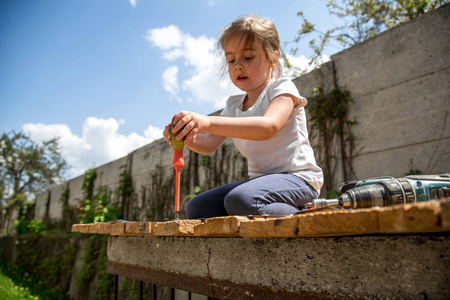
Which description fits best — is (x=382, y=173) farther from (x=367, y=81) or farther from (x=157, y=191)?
(x=157, y=191)

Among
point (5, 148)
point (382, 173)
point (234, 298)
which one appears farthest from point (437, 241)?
point (5, 148)

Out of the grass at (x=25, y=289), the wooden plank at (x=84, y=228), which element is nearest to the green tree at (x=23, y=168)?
the grass at (x=25, y=289)

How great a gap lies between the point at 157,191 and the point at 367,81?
4120mm

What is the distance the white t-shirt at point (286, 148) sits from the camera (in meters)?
1.51

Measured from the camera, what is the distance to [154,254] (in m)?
1.66

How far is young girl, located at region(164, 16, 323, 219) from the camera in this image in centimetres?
125

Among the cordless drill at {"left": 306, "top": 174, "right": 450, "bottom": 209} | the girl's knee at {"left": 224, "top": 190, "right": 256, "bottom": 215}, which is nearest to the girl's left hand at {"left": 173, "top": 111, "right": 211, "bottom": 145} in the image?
the girl's knee at {"left": 224, "top": 190, "right": 256, "bottom": 215}

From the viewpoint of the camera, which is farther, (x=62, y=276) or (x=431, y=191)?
(x=62, y=276)

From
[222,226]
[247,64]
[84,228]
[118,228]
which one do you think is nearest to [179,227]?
[222,226]

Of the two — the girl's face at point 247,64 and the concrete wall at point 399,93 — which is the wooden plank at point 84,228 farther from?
the concrete wall at point 399,93

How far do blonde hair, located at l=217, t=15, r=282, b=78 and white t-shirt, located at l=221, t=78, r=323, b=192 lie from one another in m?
0.19

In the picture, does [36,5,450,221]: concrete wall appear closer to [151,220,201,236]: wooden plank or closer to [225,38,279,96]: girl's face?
[225,38,279,96]: girl's face

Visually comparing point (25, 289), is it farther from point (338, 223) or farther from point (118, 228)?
point (338, 223)

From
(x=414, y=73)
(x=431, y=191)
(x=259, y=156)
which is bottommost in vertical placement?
(x=431, y=191)
